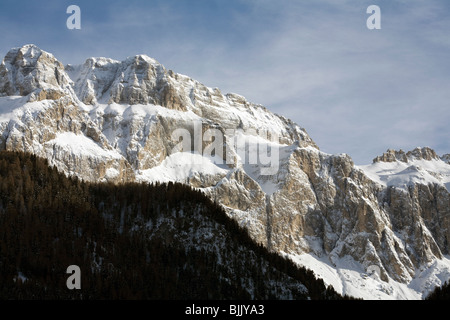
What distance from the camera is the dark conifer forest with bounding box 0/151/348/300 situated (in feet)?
441

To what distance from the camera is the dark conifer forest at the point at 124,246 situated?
134 m

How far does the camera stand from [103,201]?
6781 inches

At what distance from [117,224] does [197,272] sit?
101 ft
